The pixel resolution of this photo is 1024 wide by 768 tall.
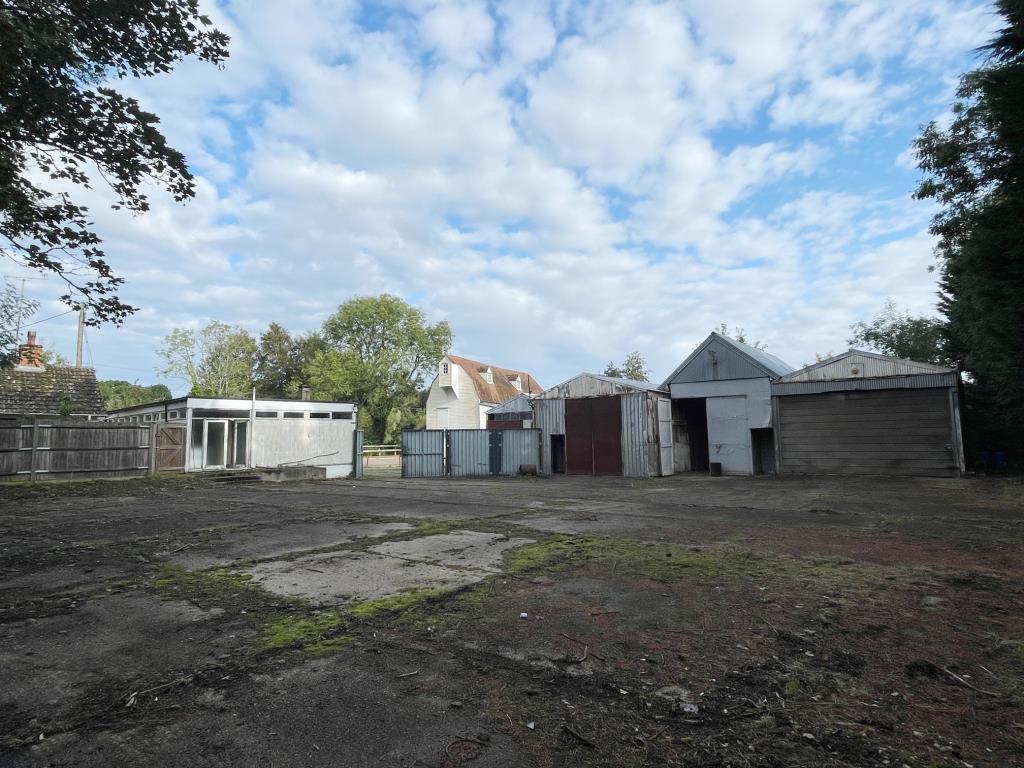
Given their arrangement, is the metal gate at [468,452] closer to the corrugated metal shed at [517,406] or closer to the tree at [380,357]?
the corrugated metal shed at [517,406]

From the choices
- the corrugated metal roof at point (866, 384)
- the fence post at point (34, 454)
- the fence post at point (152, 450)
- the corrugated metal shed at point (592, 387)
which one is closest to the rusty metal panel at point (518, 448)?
the corrugated metal shed at point (592, 387)

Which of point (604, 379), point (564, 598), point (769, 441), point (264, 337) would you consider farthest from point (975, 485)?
point (264, 337)

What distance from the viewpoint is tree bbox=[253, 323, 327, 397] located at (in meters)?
51.1

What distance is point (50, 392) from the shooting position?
2356cm

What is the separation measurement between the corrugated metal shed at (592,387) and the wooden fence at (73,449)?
641 inches

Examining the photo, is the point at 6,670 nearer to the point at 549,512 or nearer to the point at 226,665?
the point at 226,665

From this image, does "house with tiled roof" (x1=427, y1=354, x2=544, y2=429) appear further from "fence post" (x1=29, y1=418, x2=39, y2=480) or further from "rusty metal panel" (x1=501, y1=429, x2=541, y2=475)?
"fence post" (x1=29, y1=418, x2=39, y2=480)

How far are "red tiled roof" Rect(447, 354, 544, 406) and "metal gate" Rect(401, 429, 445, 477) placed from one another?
18.2m

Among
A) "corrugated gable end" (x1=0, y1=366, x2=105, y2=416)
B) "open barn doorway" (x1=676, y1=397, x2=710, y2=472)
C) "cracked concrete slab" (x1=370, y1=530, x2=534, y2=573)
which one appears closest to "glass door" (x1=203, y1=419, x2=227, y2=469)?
"corrugated gable end" (x1=0, y1=366, x2=105, y2=416)

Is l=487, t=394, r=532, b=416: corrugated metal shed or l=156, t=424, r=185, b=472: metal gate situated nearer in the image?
l=156, t=424, r=185, b=472: metal gate

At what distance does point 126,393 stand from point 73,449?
216 feet

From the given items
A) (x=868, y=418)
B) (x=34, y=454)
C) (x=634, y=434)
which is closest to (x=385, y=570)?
(x=34, y=454)

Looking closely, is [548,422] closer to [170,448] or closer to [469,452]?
[469,452]

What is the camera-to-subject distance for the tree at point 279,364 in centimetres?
5109
